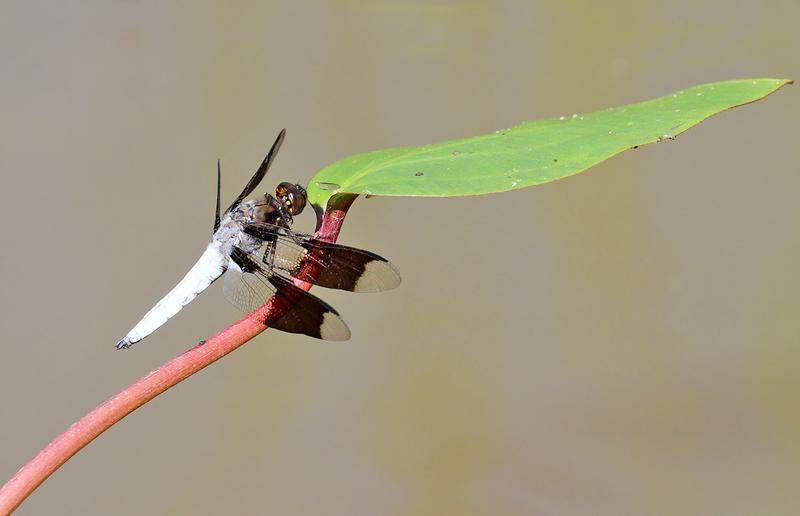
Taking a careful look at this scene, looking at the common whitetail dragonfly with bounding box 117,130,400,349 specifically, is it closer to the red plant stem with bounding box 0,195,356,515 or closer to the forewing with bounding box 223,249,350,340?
the forewing with bounding box 223,249,350,340

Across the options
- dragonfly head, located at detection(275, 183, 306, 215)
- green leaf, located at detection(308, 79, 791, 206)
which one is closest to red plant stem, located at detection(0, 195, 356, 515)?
green leaf, located at detection(308, 79, 791, 206)

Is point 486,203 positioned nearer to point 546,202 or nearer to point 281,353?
point 546,202

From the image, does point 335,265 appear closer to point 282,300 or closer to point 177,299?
point 282,300

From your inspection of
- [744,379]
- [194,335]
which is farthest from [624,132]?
[744,379]

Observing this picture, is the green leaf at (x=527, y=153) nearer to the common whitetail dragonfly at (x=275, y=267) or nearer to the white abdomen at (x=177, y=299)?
the common whitetail dragonfly at (x=275, y=267)

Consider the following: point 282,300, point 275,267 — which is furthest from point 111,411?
point 275,267
